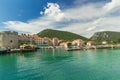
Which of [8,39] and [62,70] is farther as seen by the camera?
[8,39]

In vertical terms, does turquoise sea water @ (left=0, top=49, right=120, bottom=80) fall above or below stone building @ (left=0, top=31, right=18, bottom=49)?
below

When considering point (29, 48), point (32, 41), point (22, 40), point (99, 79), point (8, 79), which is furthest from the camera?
point (32, 41)

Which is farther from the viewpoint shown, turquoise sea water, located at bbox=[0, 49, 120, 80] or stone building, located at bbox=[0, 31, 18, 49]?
stone building, located at bbox=[0, 31, 18, 49]

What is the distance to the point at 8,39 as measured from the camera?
92375 mm

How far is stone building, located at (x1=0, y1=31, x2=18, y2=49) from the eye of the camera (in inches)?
Answer: 3541

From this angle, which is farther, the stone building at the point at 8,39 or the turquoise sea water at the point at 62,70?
the stone building at the point at 8,39

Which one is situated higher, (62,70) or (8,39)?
(8,39)

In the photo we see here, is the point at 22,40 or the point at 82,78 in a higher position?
the point at 22,40

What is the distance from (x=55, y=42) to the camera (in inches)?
7096

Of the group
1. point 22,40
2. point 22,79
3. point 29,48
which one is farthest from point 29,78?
point 22,40

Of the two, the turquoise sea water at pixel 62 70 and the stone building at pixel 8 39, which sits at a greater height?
the stone building at pixel 8 39

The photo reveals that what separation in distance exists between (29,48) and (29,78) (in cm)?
7134

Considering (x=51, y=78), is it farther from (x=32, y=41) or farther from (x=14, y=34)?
(x=32, y=41)

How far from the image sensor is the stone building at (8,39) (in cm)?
8994
